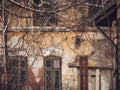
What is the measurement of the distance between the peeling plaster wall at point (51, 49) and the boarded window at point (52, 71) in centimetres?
20

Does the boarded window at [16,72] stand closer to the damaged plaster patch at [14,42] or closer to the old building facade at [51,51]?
the old building facade at [51,51]

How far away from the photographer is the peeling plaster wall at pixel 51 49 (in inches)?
521

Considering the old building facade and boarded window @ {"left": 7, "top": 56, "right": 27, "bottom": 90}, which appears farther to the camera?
boarded window @ {"left": 7, "top": 56, "right": 27, "bottom": 90}

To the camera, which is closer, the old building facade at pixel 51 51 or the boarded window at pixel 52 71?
the old building facade at pixel 51 51

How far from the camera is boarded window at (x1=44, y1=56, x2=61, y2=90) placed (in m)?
13.5

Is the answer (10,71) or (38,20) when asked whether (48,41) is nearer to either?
(38,20)

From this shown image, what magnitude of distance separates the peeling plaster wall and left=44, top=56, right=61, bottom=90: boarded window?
0.65 ft

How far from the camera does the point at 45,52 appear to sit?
13.4 m

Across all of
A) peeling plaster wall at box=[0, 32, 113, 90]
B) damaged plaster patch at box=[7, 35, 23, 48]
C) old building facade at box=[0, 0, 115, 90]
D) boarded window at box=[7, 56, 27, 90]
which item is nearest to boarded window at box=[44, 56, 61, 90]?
old building facade at box=[0, 0, 115, 90]

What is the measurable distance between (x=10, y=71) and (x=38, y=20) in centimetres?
261

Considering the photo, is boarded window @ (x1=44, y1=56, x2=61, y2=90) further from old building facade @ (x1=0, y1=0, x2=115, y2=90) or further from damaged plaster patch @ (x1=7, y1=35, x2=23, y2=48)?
damaged plaster patch @ (x1=7, y1=35, x2=23, y2=48)

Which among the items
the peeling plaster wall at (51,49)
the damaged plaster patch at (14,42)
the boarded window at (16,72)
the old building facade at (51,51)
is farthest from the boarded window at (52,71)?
the damaged plaster patch at (14,42)

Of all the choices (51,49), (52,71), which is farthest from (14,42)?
(52,71)

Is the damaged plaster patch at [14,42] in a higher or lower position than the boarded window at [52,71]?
higher
